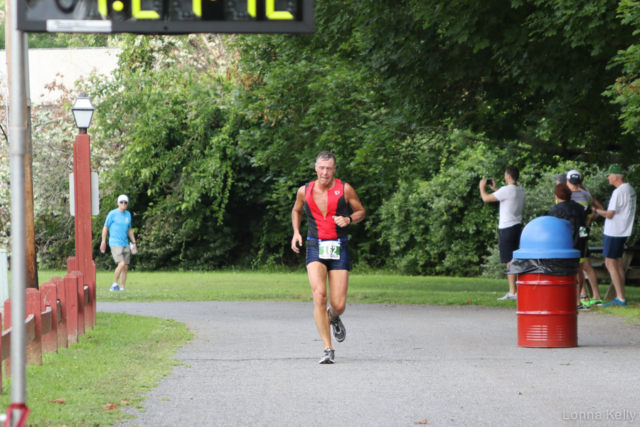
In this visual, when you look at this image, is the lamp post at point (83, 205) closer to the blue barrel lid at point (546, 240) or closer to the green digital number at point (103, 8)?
the blue barrel lid at point (546, 240)

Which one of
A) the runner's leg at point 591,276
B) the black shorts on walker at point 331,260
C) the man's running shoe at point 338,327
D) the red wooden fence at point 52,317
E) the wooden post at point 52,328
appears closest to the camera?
the red wooden fence at point 52,317

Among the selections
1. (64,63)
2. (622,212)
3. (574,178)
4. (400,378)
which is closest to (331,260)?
(400,378)

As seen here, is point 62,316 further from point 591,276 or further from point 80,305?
point 591,276

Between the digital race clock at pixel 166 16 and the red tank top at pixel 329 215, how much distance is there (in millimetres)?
4402

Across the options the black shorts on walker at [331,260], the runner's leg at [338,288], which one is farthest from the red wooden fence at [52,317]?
the runner's leg at [338,288]

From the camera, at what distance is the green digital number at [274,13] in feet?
13.2

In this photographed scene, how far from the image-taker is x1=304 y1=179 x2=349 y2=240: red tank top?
838 centimetres

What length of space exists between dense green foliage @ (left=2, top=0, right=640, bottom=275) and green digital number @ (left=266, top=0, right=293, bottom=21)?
20.1ft

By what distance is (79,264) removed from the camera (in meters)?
11.1

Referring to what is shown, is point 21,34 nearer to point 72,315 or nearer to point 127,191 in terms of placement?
point 72,315

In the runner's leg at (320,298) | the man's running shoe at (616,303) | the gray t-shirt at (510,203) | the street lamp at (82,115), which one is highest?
the street lamp at (82,115)

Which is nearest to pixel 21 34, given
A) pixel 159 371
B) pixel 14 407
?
pixel 14 407

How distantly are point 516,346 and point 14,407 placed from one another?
6.38 meters

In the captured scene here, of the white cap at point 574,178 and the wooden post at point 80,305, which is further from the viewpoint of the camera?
the white cap at point 574,178
